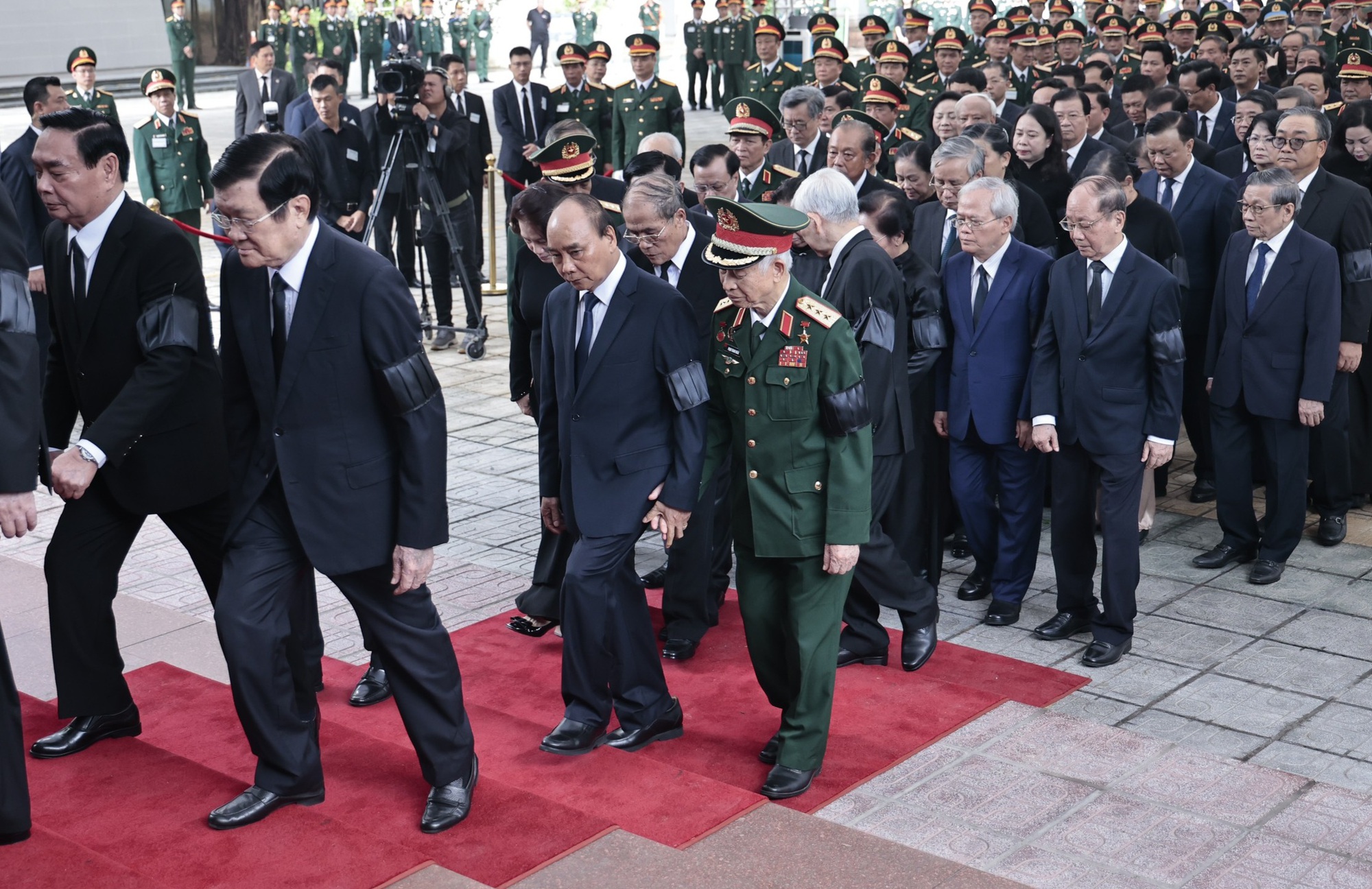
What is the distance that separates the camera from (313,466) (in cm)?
343

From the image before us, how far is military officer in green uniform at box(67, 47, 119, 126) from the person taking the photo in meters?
12.8

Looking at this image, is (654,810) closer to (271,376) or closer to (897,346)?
(271,376)

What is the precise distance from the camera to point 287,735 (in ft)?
11.6

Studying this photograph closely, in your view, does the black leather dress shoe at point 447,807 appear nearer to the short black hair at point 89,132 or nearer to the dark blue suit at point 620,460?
the dark blue suit at point 620,460

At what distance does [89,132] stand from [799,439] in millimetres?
2085

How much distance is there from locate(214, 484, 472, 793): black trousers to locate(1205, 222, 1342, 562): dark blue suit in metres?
3.64

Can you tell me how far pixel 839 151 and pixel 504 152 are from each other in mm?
6553

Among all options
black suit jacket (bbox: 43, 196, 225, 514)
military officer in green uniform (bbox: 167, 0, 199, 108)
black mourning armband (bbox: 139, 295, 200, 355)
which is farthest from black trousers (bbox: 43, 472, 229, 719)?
military officer in green uniform (bbox: 167, 0, 199, 108)

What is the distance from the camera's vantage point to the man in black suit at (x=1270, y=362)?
560 cm

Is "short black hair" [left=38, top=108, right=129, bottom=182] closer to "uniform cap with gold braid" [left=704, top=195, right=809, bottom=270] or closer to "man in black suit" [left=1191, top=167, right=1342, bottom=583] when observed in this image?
"uniform cap with gold braid" [left=704, top=195, right=809, bottom=270]

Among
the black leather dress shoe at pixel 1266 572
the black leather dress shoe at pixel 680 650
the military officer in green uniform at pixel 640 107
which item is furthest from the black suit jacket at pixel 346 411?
the military officer in green uniform at pixel 640 107

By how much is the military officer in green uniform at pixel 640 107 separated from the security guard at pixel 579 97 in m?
0.17

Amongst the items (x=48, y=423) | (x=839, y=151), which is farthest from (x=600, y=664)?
(x=839, y=151)

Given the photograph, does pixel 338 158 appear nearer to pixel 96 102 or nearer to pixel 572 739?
pixel 96 102
